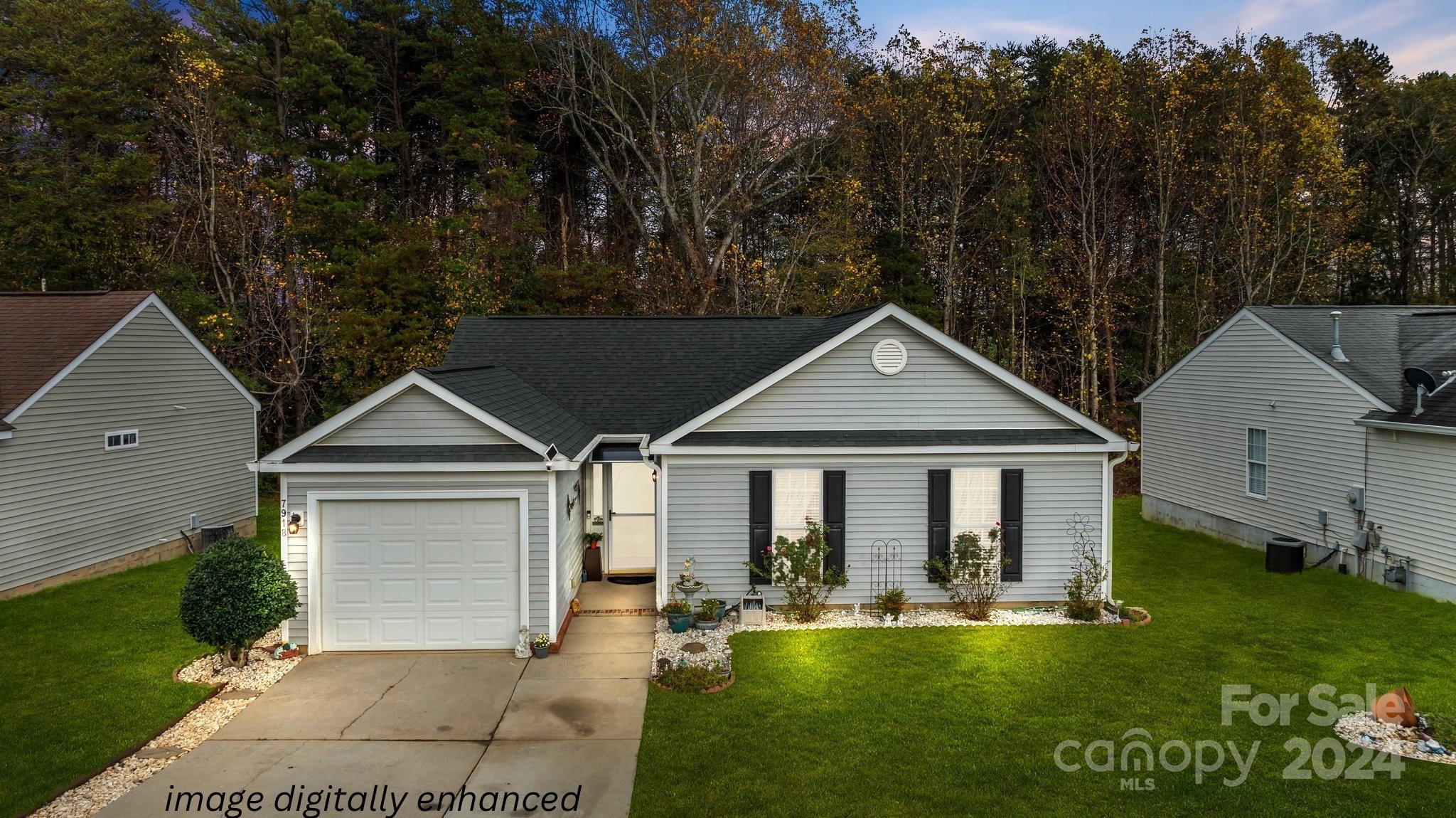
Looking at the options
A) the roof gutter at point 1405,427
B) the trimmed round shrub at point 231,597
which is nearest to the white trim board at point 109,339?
the trimmed round shrub at point 231,597

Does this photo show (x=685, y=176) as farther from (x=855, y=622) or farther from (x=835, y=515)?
(x=855, y=622)

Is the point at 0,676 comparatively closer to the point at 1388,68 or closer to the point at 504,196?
the point at 504,196

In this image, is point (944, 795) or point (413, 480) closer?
point (944, 795)

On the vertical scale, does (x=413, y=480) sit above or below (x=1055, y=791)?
above

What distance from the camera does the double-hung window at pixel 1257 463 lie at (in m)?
15.2

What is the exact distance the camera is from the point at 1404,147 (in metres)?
28.9

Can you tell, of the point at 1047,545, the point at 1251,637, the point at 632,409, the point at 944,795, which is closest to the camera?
the point at 944,795

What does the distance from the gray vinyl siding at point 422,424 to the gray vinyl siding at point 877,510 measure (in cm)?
276

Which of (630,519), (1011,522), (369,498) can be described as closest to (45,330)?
(369,498)

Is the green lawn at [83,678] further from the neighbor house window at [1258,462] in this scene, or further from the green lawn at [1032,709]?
the neighbor house window at [1258,462]

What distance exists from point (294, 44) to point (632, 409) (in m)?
20.7

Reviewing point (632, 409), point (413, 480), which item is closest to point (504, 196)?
point (632, 409)

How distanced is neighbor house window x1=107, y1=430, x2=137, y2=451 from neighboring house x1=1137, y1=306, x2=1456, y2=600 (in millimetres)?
21858

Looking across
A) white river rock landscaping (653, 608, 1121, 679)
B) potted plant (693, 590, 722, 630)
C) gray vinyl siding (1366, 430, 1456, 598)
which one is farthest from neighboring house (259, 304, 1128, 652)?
gray vinyl siding (1366, 430, 1456, 598)
